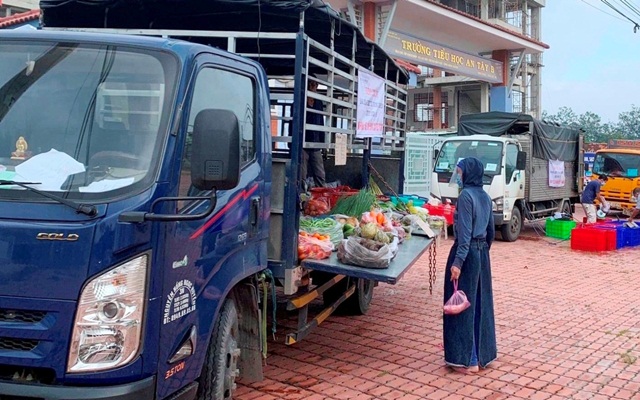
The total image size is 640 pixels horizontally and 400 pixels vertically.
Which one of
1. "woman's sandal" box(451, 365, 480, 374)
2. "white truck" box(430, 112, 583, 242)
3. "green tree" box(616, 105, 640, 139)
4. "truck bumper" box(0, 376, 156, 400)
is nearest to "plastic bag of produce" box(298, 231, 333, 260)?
"woman's sandal" box(451, 365, 480, 374)

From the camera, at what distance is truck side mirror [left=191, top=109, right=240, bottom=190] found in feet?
9.86

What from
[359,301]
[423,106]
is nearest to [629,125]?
[423,106]

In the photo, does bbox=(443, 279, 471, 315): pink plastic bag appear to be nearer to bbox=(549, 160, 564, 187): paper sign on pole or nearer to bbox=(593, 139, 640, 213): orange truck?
bbox=(549, 160, 564, 187): paper sign on pole

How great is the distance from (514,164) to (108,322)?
1253 centimetres

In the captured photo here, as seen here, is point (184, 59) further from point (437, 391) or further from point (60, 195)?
point (437, 391)

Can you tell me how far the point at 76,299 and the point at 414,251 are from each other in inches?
140

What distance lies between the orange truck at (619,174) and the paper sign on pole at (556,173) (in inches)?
167

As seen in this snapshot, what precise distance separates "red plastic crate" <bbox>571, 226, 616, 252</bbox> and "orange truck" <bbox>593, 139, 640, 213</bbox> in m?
7.21

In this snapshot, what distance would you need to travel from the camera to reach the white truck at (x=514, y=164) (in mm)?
13912

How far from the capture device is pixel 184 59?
3.38 m

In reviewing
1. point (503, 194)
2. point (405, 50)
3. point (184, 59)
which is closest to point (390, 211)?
point (184, 59)

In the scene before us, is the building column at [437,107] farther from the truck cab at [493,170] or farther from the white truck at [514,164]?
the truck cab at [493,170]

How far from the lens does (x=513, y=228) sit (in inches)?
576

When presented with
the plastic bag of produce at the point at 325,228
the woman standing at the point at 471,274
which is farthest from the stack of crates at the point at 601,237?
the plastic bag of produce at the point at 325,228
